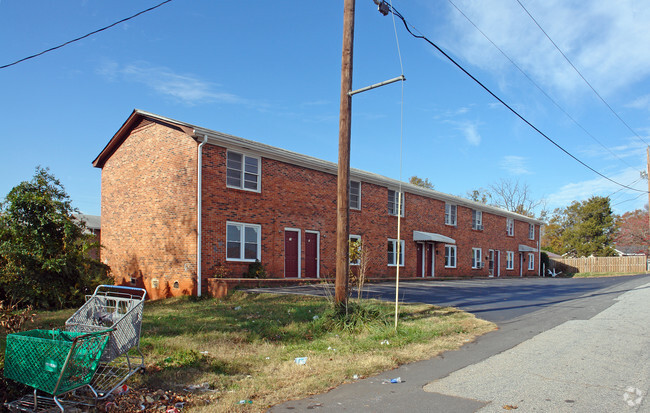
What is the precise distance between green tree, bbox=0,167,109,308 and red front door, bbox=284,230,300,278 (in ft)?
24.0

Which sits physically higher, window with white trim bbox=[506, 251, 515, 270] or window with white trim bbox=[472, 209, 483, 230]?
window with white trim bbox=[472, 209, 483, 230]

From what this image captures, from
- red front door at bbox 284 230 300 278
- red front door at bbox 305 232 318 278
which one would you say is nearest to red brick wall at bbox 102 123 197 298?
red front door at bbox 284 230 300 278

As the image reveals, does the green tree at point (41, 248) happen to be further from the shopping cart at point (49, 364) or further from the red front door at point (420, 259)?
the red front door at point (420, 259)

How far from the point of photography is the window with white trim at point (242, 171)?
1753cm

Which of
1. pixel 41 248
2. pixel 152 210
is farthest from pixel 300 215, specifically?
pixel 41 248

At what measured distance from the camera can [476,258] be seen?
33.0 meters

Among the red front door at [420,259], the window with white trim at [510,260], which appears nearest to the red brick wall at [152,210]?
the red front door at [420,259]

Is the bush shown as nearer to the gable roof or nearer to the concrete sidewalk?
the gable roof

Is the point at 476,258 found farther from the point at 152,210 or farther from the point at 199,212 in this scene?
the point at 152,210

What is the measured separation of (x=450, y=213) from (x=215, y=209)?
720 inches

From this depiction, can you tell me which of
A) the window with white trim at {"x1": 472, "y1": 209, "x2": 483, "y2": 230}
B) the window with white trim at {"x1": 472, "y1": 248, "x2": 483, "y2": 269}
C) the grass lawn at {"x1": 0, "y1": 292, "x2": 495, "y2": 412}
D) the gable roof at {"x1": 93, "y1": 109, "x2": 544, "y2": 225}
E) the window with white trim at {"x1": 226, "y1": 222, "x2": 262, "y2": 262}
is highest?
the gable roof at {"x1": 93, "y1": 109, "x2": 544, "y2": 225}

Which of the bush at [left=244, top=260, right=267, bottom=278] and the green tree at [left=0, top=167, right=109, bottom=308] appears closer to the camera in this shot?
the green tree at [left=0, top=167, right=109, bottom=308]

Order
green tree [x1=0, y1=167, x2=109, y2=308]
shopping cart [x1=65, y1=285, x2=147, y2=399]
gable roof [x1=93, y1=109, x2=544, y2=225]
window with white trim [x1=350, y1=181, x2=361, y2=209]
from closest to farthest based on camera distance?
shopping cart [x1=65, y1=285, x2=147, y2=399] < green tree [x1=0, y1=167, x2=109, y2=308] < gable roof [x1=93, y1=109, x2=544, y2=225] < window with white trim [x1=350, y1=181, x2=361, y2=209]

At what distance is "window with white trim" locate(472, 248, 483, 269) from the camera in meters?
32.6
